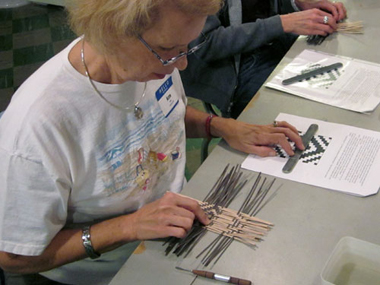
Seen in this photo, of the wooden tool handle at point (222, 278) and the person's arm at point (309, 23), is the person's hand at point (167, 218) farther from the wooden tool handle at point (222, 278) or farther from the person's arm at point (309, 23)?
the person's arm at point (309, 23)

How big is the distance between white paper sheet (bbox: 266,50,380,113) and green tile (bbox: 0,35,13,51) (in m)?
3.38

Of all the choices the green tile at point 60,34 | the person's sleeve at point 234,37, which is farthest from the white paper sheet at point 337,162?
the green tile at point 60,34

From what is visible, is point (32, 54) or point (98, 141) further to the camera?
point (32, 54)

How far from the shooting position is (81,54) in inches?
41.4

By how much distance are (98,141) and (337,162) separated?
619mm

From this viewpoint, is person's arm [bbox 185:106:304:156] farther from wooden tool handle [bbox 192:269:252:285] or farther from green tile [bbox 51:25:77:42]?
green tile [bbox 51:25:77:42]

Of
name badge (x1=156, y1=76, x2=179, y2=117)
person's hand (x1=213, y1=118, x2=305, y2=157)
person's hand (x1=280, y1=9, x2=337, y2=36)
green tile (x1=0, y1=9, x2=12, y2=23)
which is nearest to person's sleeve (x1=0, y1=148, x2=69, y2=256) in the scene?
name badge (x1=156, y1=76, x2=179, y2=117)

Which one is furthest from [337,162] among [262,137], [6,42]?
[6,42]

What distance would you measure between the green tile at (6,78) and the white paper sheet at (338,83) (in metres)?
2.72

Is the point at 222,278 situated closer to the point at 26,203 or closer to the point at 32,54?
the point at 26,203

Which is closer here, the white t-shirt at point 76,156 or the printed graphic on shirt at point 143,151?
the white t-shirt at point 76,156

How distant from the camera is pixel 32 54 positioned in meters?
3.99

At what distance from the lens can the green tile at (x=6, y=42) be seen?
417cm

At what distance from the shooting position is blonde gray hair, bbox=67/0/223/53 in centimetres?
83
